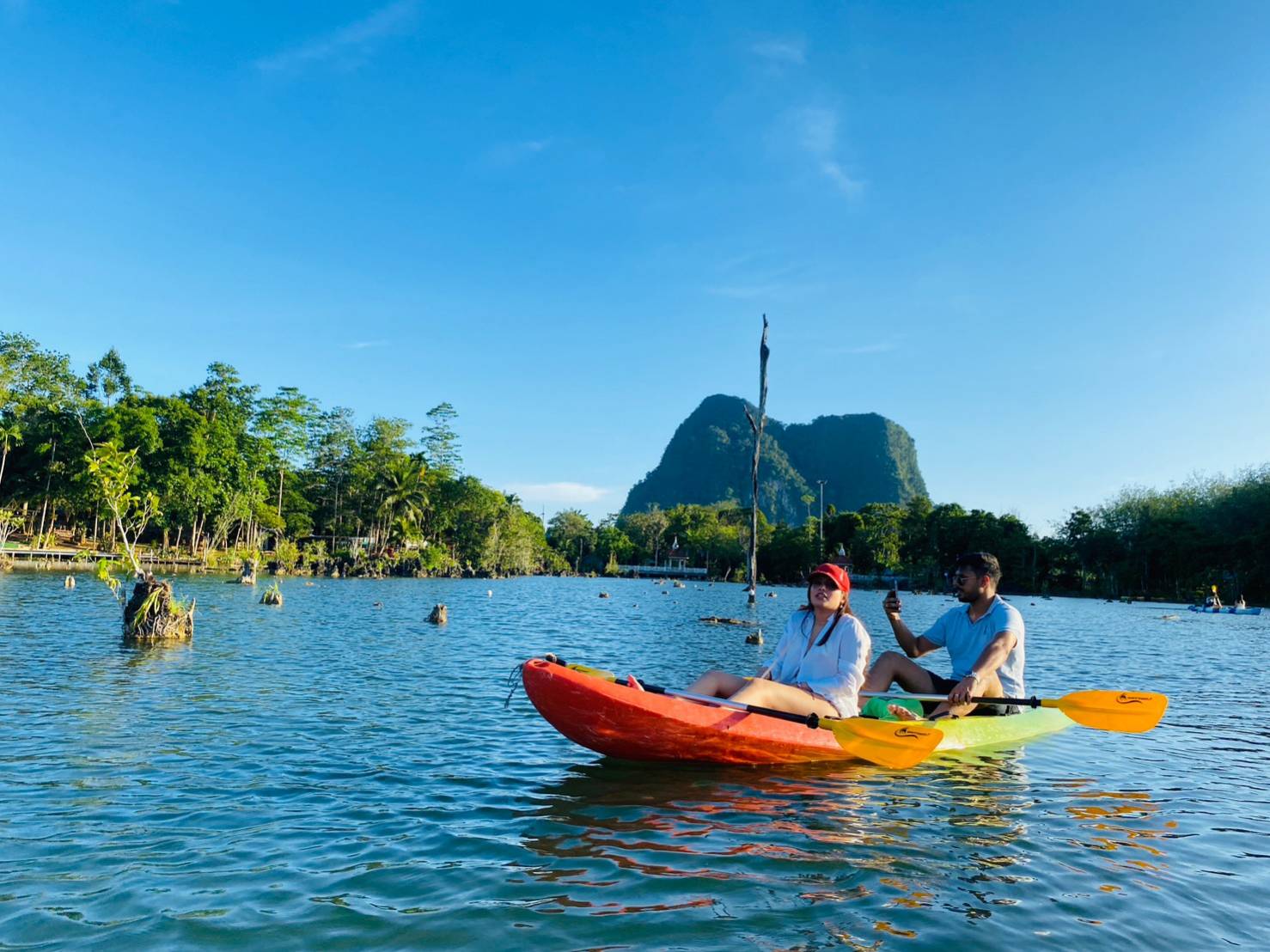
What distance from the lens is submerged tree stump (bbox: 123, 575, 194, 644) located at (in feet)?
48.8

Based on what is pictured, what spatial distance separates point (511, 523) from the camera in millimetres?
80438

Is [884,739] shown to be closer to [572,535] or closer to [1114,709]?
[1114,709]

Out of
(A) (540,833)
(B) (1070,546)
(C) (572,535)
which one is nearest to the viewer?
(A) (540,833)

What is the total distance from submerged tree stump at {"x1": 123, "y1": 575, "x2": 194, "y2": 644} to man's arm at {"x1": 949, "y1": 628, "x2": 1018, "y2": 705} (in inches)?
546

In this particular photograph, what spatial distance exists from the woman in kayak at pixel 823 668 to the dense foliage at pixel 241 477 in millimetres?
39367

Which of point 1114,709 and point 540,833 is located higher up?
point 1114,709

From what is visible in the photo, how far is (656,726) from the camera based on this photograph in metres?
6.70

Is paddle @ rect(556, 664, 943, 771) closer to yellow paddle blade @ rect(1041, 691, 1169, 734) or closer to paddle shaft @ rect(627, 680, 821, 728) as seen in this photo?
paddle shaft @ rect(627, 680, 821, 728)

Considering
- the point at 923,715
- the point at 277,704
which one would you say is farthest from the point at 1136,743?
the point at 277,704

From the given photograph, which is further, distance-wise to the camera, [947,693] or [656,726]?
[947,693]

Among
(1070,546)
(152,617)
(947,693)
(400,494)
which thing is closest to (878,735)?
(947,693)

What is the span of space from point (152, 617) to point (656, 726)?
12.5 metres

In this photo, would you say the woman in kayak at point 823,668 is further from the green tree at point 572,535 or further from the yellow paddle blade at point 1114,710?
the green tree at point 572,535

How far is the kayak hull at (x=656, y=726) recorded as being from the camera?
664 cm
